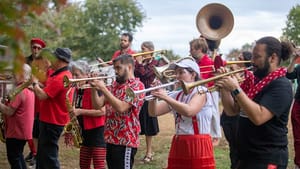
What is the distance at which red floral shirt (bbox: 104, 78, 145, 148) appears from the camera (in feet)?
17.7

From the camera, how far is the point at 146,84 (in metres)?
8.45

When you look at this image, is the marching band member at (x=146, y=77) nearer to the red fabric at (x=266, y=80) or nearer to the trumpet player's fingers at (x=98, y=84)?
Answer: the trumpet player's fingers at (x=98, y=84)

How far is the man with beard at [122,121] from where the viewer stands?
538 centimetres

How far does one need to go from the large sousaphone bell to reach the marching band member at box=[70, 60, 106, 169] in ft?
6.51

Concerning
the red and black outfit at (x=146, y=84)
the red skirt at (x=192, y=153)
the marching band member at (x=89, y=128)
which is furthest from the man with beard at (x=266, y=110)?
the red and black outfit at (x=146, y=84)

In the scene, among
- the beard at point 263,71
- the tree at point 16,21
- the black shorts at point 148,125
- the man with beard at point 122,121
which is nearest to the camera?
the tree at point 16,21

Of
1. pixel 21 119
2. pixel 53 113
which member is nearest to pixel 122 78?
pixel 53 113

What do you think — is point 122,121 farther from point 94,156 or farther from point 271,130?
point 271,130

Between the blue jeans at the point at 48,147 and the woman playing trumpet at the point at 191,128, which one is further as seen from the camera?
the blue jeans at the point at 48,147

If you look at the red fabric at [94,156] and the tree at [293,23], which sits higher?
the tree at [293,23]

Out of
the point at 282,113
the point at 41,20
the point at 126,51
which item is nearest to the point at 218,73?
the point at 282,113

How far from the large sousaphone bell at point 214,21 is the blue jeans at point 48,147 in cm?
254

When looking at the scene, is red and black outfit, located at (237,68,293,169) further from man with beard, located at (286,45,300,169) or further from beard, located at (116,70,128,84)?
man with beard, located at (286,45,300,169)

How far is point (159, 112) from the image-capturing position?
208 inches
